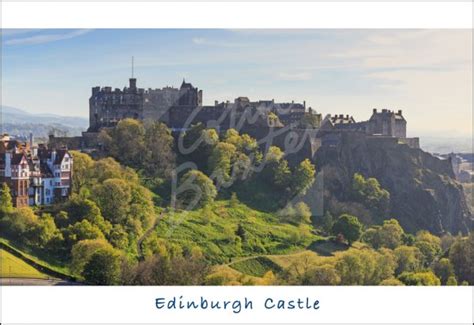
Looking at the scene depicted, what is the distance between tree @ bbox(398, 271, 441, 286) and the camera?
21.2 metres

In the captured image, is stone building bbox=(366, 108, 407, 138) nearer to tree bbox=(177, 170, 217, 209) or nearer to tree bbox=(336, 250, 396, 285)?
tree bbox=(177, 170, 217, 209)

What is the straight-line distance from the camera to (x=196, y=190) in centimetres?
2831

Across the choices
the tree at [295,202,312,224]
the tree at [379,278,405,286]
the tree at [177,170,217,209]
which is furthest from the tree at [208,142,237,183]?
the tree at [379,278,405,286]

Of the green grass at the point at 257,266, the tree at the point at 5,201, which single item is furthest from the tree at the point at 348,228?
the tree at the point at 5,201

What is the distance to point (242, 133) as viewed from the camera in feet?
114

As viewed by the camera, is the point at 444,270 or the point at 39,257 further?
the point at 444,270

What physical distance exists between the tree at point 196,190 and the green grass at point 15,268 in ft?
27.8

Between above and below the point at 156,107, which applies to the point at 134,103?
above

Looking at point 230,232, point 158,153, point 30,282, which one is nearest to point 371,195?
point 230,232

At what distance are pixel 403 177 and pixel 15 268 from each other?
66.9ft

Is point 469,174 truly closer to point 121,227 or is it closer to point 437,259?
point 437,259

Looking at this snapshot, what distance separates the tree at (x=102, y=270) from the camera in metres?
19.7

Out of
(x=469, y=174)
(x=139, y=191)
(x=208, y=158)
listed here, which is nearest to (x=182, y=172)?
(x=208, y=158)

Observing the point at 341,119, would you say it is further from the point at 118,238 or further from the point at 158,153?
the point at 118,238
